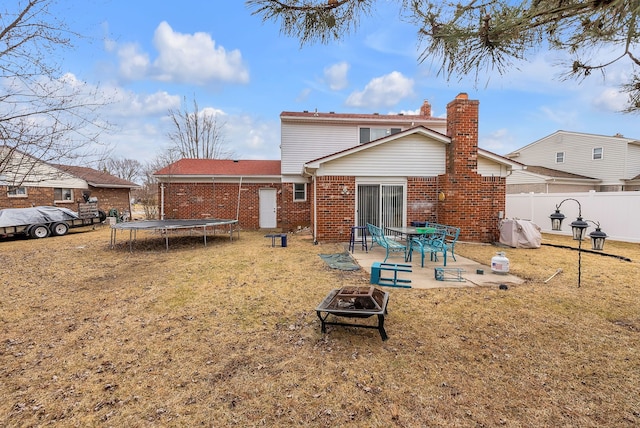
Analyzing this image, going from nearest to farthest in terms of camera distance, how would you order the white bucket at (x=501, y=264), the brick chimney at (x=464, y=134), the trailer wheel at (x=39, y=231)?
the white bucket at (x=501, y=264)
the brick chimney at (x=464, y=134)
the trailer wheel at (x=39, y=231)

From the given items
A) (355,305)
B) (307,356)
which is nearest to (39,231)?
(307,356)

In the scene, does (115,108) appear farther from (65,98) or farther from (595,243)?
(595,243)

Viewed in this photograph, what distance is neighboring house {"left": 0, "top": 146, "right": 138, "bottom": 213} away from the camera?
3.32m

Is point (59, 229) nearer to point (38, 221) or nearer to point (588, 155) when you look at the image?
point (38, 221)

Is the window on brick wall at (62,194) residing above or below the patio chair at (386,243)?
above

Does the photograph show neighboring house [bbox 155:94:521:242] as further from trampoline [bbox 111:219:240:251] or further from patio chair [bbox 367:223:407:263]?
trampoline [bbox 111:219:240:251]

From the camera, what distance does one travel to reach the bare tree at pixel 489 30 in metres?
2.62

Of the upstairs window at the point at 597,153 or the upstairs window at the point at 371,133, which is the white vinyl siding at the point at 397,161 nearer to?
the upstairs window at the point at 371,133

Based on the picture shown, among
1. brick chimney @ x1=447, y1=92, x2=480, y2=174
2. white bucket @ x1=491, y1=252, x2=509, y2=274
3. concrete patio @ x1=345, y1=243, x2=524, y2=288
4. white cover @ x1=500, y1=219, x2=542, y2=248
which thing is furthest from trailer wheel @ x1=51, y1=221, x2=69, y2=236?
white cover @ x1=500, y1=219, x2=542, y2=248

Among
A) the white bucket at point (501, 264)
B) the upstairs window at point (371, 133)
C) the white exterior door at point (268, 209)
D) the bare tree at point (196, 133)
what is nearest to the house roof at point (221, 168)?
the white exterior door at point (268, 209)

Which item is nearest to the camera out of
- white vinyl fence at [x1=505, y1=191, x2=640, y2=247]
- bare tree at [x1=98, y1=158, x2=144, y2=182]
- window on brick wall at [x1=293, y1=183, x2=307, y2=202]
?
white vinyl fence at [x1=505, y1=191, x2=640, y2=247]

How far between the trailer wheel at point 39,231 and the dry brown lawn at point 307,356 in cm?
961

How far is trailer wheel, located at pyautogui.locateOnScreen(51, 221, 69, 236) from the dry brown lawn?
10.1 metres

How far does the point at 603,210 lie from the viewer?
457 inches
